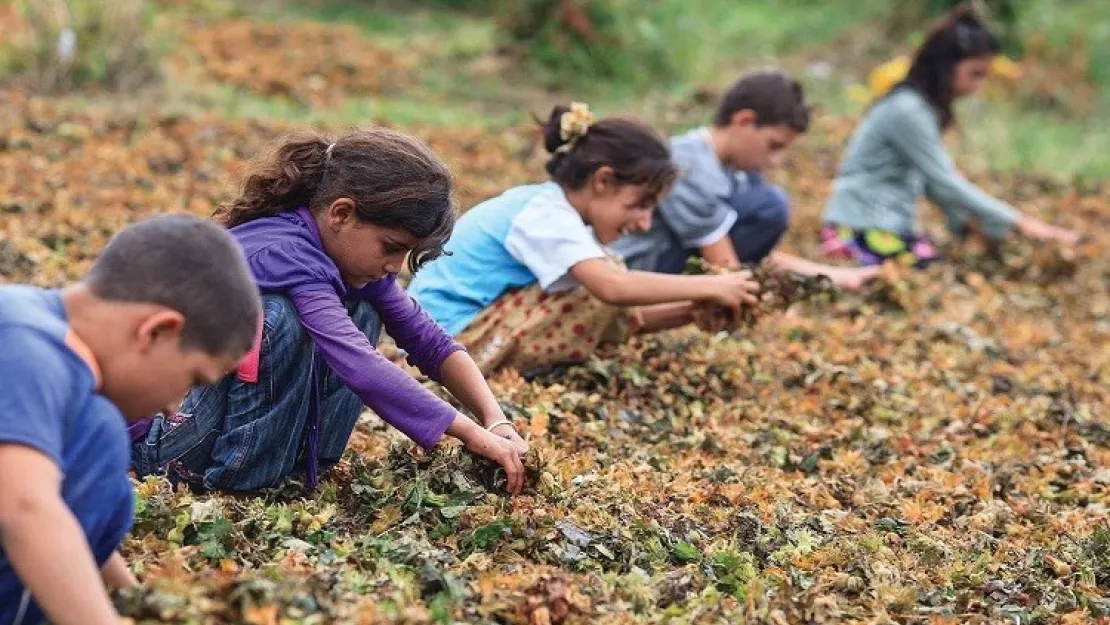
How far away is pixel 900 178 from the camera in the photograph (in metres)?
7.93

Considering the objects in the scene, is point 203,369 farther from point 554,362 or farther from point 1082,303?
point 1082,303

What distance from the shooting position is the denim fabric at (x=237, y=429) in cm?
339

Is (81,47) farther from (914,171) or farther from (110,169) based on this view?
(914,171)

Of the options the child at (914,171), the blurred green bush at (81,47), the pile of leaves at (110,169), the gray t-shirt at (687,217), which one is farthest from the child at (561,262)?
the blurred green bush at (81,47)

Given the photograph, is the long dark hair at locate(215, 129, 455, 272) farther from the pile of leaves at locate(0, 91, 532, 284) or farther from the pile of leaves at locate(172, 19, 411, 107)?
the pile of leaves at locate(172, 19, 411, 107)

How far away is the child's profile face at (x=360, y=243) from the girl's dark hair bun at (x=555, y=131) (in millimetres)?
1610

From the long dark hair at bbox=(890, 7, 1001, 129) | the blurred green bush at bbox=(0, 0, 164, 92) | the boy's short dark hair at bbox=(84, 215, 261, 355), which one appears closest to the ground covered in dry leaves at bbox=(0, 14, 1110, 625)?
the boy's short dark hair at bbox=(84, 215, 261, 355)

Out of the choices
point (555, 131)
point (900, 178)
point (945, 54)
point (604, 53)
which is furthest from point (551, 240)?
point (604, 53)

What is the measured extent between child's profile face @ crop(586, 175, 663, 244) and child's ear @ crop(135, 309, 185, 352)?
2.63 m

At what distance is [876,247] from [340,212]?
16.1 feet

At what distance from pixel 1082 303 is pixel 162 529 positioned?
5851 millimetres

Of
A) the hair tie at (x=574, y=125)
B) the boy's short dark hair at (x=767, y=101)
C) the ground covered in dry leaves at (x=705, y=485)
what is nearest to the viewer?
the ground covered in dry leaves at (x=705, y=485)

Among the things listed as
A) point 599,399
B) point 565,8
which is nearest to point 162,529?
point 599,399

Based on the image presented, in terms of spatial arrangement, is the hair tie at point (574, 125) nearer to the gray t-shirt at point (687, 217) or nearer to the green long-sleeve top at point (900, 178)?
the gray t-shirt at point (687, 217)
